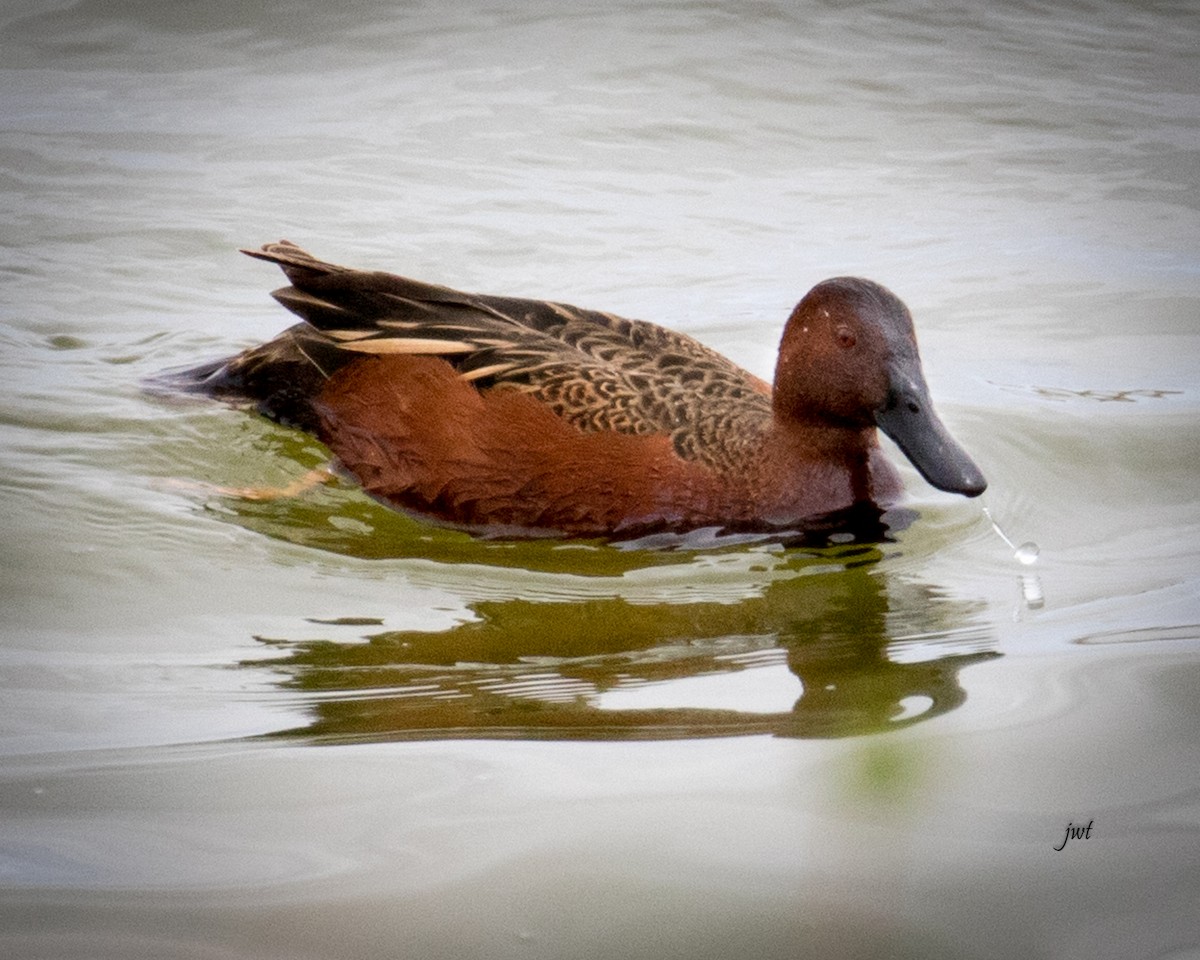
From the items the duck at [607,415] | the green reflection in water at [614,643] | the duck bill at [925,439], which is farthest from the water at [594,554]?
the duck bill at [925,439]

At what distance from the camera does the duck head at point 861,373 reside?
5.26m

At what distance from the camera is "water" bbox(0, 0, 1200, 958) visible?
3.04 meters

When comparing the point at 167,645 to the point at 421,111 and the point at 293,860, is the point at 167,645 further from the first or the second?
the point at 421,111

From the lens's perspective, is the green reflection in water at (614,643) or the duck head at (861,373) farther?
the duck head at (861,373)

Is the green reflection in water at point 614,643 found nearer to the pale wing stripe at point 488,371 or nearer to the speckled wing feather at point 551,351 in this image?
the speckled wing feather at point 551,351

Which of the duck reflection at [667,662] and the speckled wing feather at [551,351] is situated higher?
the speckled wing feather at [551,351]

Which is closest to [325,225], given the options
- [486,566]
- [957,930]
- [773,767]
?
[486,566]

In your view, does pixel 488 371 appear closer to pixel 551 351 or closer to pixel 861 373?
pixel 551 351

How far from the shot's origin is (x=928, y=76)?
449 inches

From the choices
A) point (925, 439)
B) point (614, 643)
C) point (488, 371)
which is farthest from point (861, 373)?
point (614, 643)

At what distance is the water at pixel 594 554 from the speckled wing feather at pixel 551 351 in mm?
443

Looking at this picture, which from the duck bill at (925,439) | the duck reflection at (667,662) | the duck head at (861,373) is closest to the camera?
the duck reflection at (667,662)

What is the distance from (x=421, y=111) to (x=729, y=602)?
6.52 metres

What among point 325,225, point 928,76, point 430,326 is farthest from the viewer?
point 928,76
